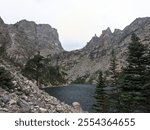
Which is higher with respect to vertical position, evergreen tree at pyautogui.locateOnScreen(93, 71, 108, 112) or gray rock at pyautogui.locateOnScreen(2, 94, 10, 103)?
gray rock at pyautogui.locateOnScreen(2, 94, 10, 103)

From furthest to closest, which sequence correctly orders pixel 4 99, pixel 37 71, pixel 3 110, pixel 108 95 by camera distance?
pixel 37 71, pixel 108 95, pixel 4 99, pixel 3 110

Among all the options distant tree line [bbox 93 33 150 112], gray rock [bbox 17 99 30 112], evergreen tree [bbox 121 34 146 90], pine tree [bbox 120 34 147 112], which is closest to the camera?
gray rock [bbox 17 99 30 112]

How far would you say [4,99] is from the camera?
18.1 m

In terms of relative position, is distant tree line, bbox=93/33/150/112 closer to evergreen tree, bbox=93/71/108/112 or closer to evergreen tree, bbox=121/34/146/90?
evergreen tree, bbox=121/34/146/90

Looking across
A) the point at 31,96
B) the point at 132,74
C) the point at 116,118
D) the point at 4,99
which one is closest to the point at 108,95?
the point at 132,74

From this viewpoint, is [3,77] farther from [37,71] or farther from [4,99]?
[37,71]

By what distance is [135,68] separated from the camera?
33.3m

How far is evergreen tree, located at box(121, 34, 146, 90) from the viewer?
32531 millimetres

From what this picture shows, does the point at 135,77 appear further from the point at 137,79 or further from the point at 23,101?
the point at 23,101

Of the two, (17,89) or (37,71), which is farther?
(37,71)

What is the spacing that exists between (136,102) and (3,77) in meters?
16.9

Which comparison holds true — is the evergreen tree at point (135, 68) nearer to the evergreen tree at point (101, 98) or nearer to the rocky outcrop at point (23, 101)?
the evergreen tree at point (101, 98)

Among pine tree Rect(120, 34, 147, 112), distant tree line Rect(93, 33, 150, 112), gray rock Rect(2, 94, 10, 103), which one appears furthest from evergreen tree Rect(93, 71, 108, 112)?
gray rock Rect(2, 94, 10, 103)

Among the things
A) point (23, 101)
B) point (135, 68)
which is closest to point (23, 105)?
point (23, 101)
